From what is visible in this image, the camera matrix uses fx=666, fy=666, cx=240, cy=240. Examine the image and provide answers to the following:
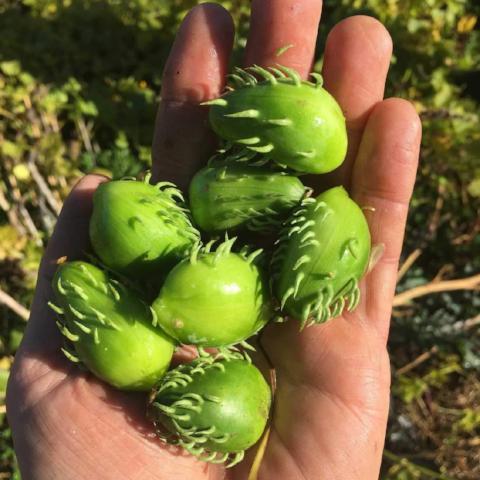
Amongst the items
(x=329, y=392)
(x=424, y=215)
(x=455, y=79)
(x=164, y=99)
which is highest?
(x=164, y=99)

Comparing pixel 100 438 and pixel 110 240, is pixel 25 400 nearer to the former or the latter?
pixel 100 438

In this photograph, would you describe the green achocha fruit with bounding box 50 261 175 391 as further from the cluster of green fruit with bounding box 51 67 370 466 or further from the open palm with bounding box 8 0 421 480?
the open palm with bounding box 8 0 421 480

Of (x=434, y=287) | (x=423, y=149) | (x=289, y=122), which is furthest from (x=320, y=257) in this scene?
(x=423, y=149)

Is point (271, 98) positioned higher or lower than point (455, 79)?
higher

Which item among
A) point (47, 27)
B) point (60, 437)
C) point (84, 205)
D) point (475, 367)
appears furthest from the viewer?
point (47, 27)

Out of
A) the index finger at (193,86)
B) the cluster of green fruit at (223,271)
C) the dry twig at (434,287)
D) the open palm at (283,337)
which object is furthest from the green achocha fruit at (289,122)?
the dry twig at (434,287)

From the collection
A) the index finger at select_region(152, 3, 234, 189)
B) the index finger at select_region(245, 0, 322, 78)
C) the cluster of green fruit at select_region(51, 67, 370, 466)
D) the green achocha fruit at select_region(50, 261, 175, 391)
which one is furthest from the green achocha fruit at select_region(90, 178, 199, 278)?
the index finger at select_region(245, 0, 322, 78)

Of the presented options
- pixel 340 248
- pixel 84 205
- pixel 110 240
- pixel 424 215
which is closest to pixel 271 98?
pixel 340 248

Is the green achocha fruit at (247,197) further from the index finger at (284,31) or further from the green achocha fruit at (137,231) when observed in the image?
the index finger at (284,31)
